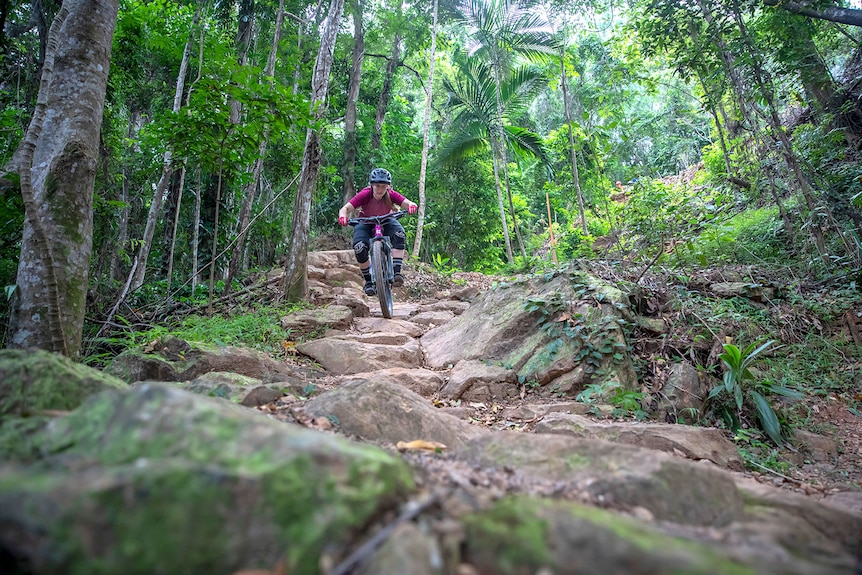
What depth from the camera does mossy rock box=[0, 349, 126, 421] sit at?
1518 millimetres

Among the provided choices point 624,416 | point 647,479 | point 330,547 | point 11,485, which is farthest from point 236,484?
point 624,416

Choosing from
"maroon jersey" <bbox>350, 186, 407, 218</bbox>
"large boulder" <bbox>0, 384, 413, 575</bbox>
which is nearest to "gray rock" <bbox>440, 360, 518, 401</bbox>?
"maroon jersey" <bbox>350, 186, 407, 218</bbox>

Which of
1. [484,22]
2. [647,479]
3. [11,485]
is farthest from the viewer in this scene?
[484,22]

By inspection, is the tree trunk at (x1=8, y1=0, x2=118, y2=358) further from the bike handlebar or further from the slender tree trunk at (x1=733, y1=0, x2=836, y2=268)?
the slender tree trunk at (x1=733, y1=0, x2=836, y2=268)

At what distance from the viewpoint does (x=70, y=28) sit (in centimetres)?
325

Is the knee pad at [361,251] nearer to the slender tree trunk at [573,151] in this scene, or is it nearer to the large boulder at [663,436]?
the large boulder at [663,436]

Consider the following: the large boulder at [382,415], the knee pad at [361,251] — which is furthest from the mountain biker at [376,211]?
the large boulder at [382,415]

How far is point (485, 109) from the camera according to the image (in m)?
15.2

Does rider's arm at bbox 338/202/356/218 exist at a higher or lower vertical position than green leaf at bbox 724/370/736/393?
higher

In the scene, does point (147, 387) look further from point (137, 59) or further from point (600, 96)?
point (137, 59)

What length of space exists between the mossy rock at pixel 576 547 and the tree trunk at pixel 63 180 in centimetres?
311

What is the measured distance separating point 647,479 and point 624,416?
2277 millimetres

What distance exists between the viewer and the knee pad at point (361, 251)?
6.27 meters

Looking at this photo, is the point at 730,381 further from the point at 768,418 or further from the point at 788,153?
the point at 788,153
